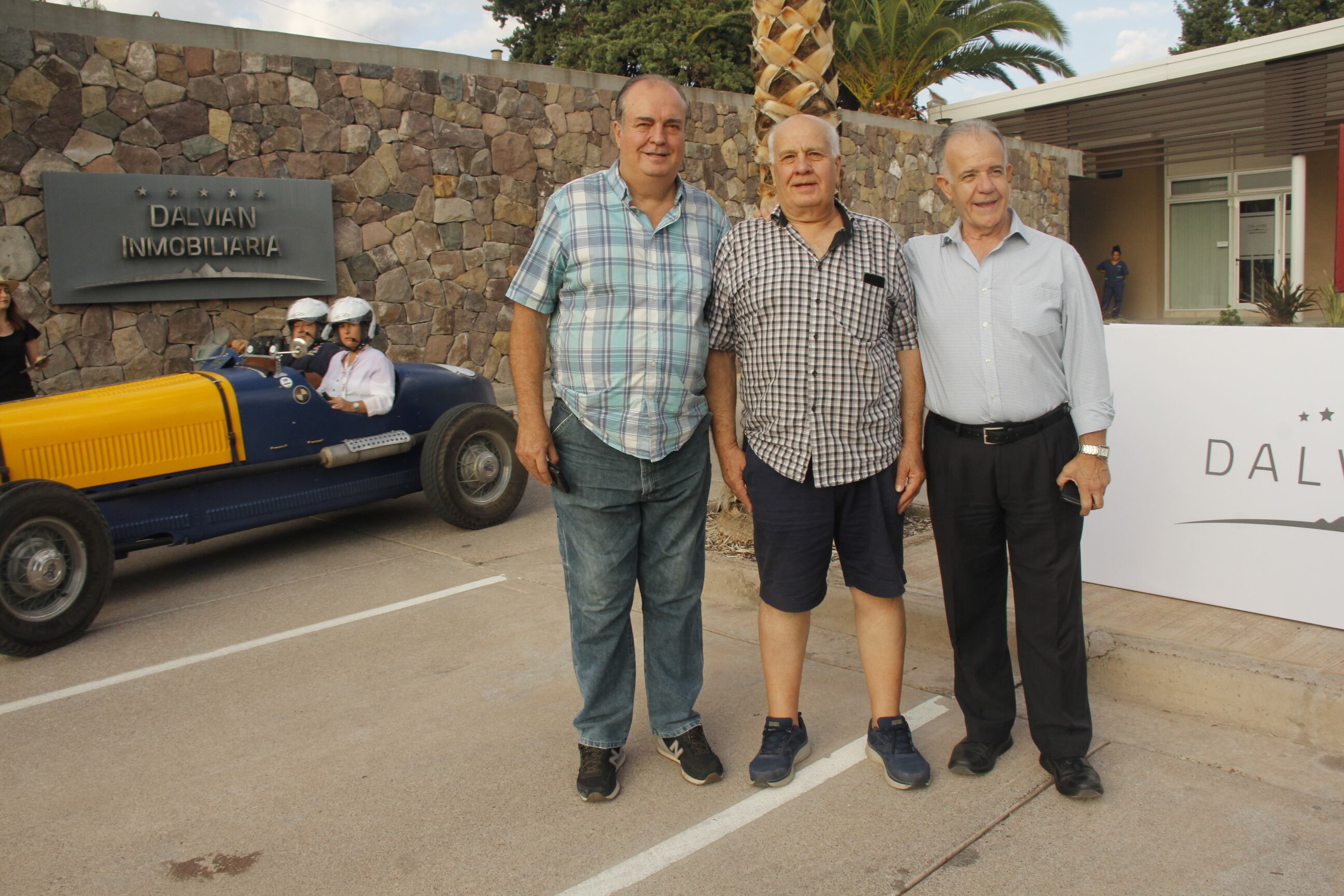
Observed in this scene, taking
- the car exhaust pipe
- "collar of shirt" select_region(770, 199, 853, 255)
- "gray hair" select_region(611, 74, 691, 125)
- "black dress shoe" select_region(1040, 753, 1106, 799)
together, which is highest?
"gray hair" select_region(611, 74, 691, 125)

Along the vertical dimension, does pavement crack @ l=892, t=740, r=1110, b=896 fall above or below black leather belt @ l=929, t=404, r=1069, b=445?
below

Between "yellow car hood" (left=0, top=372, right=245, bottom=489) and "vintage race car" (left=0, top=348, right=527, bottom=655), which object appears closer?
"vintage race car" (left=0, top=348, right=527, bottom=655)

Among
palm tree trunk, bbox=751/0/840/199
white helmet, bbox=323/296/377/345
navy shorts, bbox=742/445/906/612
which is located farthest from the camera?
white helmet, bbox=323/296/377/345

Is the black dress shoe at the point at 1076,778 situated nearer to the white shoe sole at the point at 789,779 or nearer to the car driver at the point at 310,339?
the white shoe sole at the point at 789,779

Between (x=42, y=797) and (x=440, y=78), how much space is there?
10443 millimetres

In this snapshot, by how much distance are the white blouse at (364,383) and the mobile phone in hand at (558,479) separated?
378 centimetres

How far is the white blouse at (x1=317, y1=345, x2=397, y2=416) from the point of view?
6.63m

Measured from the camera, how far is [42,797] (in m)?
3.37

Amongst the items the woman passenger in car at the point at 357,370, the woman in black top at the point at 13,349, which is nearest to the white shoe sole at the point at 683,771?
the woman passenger in car at the point at 357,370

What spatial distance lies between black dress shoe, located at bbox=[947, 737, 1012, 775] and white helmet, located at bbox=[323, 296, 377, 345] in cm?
460

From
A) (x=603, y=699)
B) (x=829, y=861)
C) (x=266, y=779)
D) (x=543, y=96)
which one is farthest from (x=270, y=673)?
(x=543, y=96)

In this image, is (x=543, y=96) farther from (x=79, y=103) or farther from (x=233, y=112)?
(x=79, y=103)

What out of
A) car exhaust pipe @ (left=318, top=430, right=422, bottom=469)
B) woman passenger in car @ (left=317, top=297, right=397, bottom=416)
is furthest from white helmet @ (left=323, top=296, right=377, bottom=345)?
car exhaust pipe @ (left=318, top=430, right=422, bottom=469)

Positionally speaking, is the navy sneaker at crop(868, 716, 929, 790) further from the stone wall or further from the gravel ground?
the stone wall
